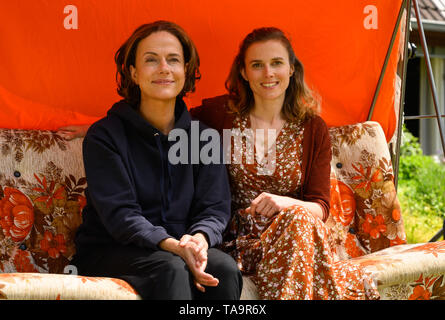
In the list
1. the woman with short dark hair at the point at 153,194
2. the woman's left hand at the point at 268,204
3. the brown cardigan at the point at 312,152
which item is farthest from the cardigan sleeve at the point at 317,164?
the woman with short dark hair at the point at 153,194

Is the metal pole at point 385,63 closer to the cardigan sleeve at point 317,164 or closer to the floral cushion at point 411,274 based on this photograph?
the cardigan sleeve at point 317,164

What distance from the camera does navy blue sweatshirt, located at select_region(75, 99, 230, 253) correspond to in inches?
84.0

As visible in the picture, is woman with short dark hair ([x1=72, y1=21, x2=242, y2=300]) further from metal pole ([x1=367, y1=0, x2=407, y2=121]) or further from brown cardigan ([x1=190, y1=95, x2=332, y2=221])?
metal pole ([x1=367, y1=0, x2=407, y2=121])

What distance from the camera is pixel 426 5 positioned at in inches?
262

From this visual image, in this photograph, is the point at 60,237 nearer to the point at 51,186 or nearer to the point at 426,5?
the point at 51,186


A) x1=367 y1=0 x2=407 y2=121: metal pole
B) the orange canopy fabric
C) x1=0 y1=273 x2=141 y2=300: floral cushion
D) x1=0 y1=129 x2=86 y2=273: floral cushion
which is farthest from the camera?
x1=367 y1=0 x2=407 y2=121: metal pole

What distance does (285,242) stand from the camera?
2.11 m

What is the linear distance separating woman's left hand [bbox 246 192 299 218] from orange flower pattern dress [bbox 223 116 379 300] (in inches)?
1.6

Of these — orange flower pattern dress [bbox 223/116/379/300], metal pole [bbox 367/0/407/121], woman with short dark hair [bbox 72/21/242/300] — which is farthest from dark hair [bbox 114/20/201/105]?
metal pole [bbox 367/0/407/121]
